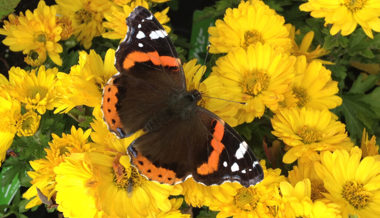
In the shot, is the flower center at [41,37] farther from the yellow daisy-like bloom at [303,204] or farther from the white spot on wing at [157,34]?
the yellow daisy-like bloom at [303,204]

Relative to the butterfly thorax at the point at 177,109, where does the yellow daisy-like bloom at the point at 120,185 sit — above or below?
below

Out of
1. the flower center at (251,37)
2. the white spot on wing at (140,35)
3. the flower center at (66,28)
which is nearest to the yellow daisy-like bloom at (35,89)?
the flower center at (66,28)

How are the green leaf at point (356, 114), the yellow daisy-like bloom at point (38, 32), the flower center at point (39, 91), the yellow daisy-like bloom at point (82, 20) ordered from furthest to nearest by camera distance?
the green leaf at point (356, 114) < the yellow daisy-like bloom at point (82, 20) < the yellow daisy-like bloom at point (38, 32) < the flower center at point (39, 91)

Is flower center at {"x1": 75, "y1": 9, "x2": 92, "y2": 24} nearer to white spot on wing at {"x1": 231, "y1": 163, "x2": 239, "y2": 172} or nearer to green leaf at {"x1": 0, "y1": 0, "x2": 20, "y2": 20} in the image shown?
green leaf at {"x1": 0, "y1": 0, "x2": 20, "y2": 20}

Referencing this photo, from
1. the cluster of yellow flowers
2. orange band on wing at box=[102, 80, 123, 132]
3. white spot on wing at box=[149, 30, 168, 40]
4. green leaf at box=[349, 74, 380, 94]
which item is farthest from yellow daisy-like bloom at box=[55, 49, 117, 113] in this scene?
green leaf at box=[349, 74, 380, 94]

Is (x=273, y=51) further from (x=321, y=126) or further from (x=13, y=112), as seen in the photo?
(x=13, y=112)
